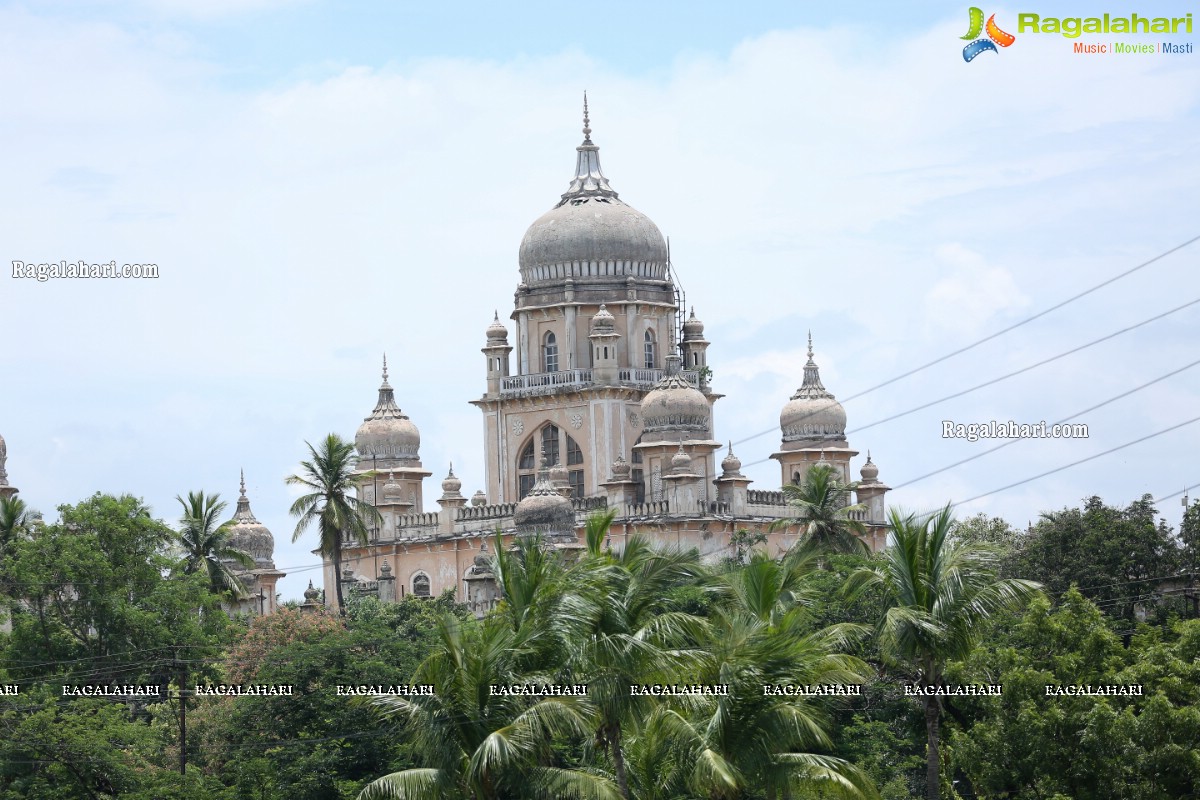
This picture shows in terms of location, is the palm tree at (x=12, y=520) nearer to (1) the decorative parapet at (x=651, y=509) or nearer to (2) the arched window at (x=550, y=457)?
(1) the decorative parapet at (x=651, y=509)

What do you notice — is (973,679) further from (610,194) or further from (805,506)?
(610,194)

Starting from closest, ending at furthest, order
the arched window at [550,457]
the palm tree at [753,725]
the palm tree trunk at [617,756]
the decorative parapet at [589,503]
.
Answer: the palm tree at [753,725] < the palm tree trunk at [617,756] < the decorative parapet at [589,503] < the arched window at [550,457]

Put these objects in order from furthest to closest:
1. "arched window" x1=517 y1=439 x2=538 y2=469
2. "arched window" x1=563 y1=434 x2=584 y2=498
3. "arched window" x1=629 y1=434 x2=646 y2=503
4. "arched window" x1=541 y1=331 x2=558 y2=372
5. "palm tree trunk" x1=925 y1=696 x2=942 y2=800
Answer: "arched window" x1=541 y1=331 x2=558 y2=372
"arched window" x1=517 y1=439 x2=538 y2=469
"arched window" x1=563 y1=434 x2=584 y2=498
"arched window" x1=629 y1=434 x2=646 y2=503
"palm tree trunk" x1=925 y1=696 x2=942 y2=800

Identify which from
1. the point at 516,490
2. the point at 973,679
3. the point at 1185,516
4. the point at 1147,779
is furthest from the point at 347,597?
the point at 1147,779

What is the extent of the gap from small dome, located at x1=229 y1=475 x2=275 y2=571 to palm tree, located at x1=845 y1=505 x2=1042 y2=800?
52.0 m

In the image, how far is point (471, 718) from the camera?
4247 cm

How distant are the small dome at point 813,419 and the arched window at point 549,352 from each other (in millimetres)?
8452

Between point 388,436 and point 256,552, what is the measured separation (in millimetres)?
6474

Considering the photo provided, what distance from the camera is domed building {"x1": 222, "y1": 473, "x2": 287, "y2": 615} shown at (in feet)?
303

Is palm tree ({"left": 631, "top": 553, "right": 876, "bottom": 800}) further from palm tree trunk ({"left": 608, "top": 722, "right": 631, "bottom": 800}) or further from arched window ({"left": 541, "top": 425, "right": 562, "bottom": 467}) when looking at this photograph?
arched window ({"left": 541, "top": 425, "right": 562, "bottom": 467})

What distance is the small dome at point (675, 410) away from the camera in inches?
3477

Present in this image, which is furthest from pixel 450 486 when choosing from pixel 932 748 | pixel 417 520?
pixel 932 748

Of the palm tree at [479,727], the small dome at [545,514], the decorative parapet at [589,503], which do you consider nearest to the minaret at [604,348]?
the decorative parapet at [589,503]

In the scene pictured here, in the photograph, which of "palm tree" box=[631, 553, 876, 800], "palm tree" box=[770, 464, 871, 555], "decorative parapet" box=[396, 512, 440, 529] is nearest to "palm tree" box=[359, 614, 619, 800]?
"palm tree" box=[631, 553, 876, 800]
